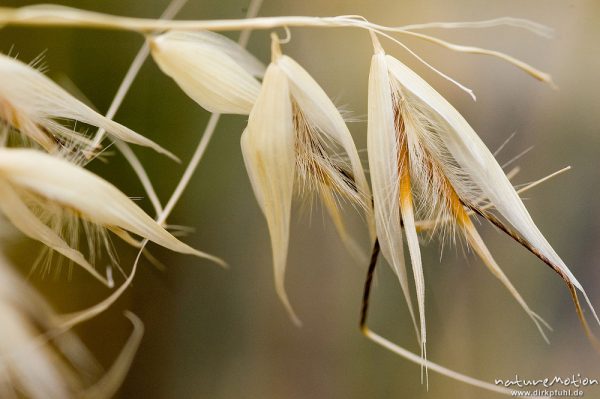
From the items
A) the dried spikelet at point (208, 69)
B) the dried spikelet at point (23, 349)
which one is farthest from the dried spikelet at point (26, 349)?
the dried spikelet at point (208, 69)

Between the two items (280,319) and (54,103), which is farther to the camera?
(280,319)

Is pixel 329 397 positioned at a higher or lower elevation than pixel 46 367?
lower

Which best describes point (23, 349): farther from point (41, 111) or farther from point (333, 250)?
point (333, 250)

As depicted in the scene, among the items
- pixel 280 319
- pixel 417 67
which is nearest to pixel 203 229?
pixel 280 319

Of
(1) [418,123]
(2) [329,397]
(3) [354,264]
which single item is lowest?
(2) [329,397]

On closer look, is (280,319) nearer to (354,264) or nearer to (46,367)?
(354,264)

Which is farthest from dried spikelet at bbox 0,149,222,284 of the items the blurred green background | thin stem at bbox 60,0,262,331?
the blurred green background

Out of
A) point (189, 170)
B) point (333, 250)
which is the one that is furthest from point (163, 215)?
point (333, 250)

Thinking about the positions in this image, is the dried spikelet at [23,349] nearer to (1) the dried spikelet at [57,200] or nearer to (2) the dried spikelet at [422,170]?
(1) the dried spikelet at [57,200]
